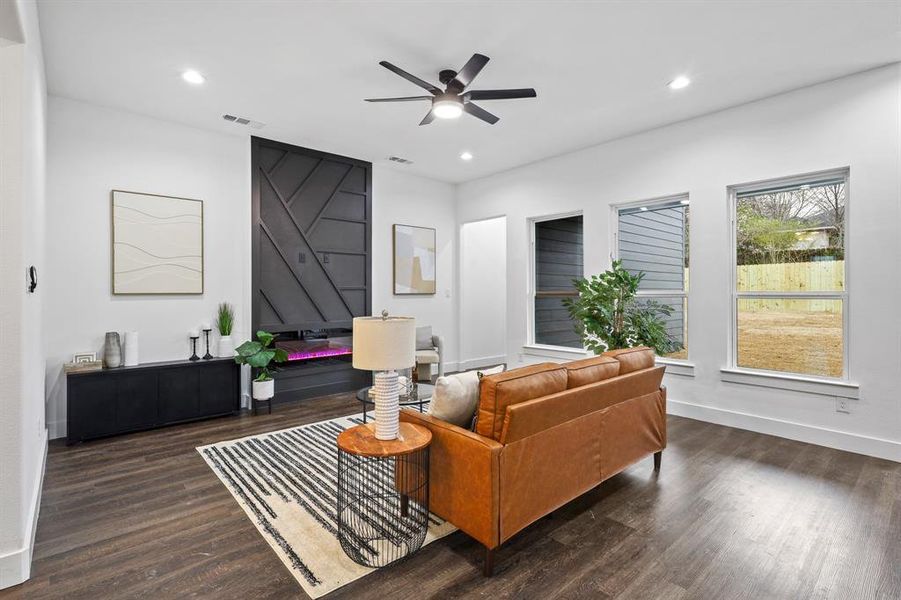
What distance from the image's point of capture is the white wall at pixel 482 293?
24.2 ft

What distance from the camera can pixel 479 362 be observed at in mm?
7684

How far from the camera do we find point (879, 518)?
2559mm

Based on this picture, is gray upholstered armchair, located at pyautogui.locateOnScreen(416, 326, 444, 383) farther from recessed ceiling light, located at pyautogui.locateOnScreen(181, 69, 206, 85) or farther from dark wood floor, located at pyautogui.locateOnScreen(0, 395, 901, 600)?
recessed ceiling light, located at pyautogui.locateOnScreen(181, 69, 206, 85)

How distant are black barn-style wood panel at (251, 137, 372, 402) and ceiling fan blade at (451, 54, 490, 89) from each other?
111 inches

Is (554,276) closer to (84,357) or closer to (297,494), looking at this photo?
(297,494)

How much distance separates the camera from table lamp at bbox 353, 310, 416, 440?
7.07ft

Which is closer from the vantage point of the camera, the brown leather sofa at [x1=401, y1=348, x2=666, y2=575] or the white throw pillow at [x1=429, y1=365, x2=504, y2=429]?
the brown leather sofa at [x1=401, y1=348, x2=666, y2=575]

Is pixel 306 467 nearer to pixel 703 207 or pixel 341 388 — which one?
pixel 341 388

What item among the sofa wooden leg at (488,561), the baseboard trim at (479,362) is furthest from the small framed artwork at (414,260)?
the sofa wooden leg at (488,561)

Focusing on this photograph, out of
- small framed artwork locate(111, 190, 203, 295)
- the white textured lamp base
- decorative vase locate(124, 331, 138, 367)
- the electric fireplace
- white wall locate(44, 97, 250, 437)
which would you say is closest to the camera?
the white textured lamp base

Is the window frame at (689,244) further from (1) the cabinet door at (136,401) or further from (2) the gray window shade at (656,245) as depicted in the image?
(1) the cabinet door at (136,401)

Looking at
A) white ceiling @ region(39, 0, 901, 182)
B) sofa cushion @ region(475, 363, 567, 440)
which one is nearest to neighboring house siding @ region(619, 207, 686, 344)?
white ceiling @ region(39, 0, 901, 182)

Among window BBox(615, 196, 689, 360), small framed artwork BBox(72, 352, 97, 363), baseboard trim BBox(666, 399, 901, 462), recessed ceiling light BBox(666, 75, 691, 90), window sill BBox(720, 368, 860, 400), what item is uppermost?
recessed ceiling light BBox(666, 75, 691, 90)

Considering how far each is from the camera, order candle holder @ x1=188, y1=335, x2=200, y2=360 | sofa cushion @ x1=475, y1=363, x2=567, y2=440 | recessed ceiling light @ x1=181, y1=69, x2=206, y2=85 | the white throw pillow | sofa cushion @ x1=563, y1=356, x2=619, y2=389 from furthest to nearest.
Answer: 1. candle holder @ x1=188, y1=335, x2=200, y2=360
2. recessed ceiling light @ x1=181, y1=69, x2=206, y2=85
3. sofa cushion @ x1=563, y1=356, x2=619, y2=389
4. the white throw pillow
5. sofa cushion @ x1=475, y1=363, x2=567, y2=440
